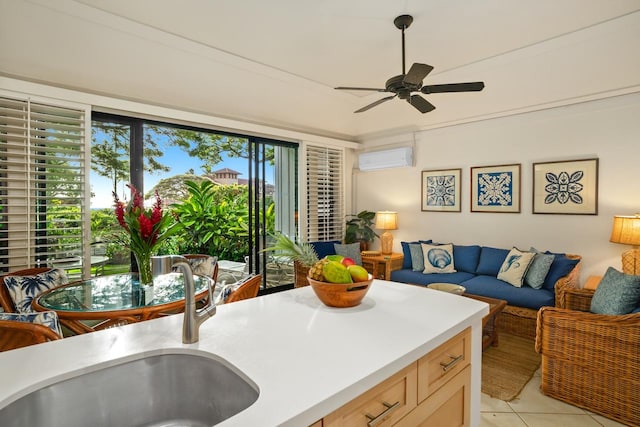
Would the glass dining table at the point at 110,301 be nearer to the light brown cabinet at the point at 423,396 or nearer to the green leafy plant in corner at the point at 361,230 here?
the light brown cabinet at the point at 423,396

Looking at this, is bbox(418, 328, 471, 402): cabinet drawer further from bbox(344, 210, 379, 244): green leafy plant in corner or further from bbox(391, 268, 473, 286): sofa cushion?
bbox(344, 210, 379, 244): green leafy plant in corner

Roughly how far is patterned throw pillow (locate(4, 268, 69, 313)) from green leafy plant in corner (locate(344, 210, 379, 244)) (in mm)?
3761

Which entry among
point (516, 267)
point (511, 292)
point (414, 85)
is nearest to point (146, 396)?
point (414, 85)

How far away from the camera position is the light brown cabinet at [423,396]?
90cm

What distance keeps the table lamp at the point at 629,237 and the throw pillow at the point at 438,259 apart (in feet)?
5.35

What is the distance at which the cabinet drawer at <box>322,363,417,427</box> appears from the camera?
2.80 ft

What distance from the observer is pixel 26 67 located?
2.73m

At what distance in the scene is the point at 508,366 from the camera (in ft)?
9.38

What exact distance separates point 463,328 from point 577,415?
1696 millimetres

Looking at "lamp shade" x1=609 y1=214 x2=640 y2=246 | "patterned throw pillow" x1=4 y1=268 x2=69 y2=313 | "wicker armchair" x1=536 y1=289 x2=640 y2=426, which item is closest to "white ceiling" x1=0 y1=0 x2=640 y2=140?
"lamp shade" x1=609 y1=214 x2=640 y2=246

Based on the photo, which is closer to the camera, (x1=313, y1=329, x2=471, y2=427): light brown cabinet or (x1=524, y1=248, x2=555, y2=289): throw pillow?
(x1=313, y1=329, x2=471, y2=427): light brown cabinet

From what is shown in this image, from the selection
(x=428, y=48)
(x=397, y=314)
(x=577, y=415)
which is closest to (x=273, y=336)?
(x=397, y=314)

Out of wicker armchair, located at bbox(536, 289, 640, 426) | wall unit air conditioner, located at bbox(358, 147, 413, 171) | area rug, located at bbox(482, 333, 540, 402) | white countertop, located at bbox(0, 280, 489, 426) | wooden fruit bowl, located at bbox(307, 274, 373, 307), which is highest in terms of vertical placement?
wall unit air conditioner, located at bbox(358, 147, 413, 171)

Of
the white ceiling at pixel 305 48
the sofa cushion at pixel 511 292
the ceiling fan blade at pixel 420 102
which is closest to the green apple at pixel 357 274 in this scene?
the ceiling fan blade at pixel 420 102
